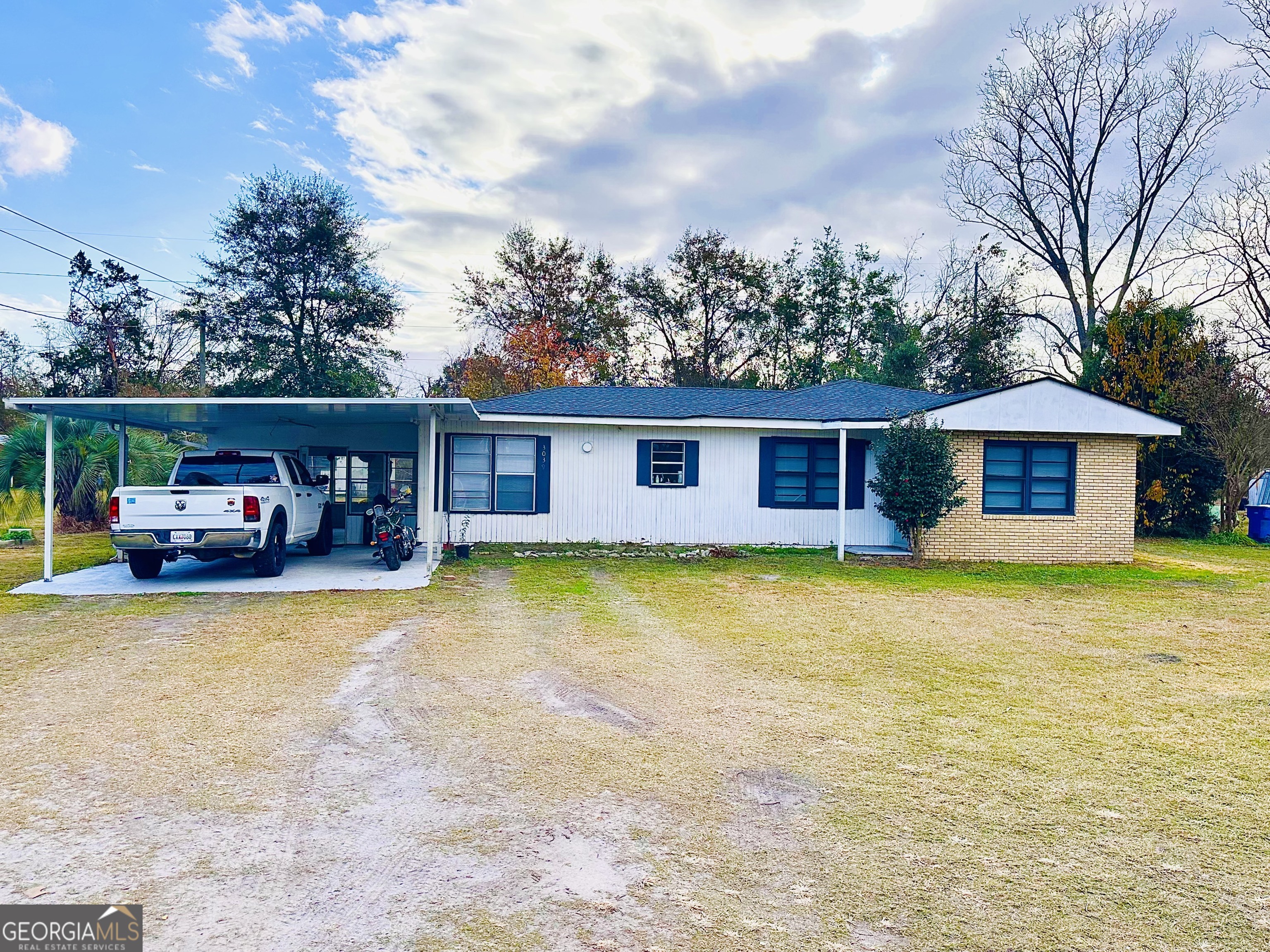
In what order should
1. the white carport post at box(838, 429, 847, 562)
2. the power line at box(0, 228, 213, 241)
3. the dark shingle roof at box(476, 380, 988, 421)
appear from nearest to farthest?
the white carport post at box(838, 429, 847, 562)
the dark shingle roof at box(476, 380, 988, 421)
the power line at box(0, 228, 213, 241)

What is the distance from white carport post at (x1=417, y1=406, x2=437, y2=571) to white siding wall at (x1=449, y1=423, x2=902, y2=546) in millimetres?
531

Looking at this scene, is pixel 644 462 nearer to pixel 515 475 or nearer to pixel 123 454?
pixel 515 475

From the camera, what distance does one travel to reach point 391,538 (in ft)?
40.6

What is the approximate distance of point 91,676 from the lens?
6234mm

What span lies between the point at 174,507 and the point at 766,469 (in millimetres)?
9905

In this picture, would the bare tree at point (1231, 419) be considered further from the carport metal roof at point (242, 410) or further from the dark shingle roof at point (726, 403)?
the carport metal roof at point (242, 410)

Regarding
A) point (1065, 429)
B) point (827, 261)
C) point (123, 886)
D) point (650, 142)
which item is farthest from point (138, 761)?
point (827, 261)

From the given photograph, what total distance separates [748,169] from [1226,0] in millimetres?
14018

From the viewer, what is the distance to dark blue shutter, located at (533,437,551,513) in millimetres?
15086

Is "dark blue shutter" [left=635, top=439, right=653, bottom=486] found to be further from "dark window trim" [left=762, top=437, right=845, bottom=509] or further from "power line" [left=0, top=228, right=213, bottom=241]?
"power line" [left=0, top=228, right=213, bottom=241]

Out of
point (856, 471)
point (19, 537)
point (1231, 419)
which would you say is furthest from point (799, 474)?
point (19, 537)

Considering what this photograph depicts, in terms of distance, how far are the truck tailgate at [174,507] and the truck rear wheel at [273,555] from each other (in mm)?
956

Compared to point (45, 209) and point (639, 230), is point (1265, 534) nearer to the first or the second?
point (639, 230)

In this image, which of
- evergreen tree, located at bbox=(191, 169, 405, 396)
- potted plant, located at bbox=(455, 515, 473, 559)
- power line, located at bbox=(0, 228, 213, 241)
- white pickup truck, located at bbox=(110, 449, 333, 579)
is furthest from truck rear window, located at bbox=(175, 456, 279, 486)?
power line, located at bbox=(0, 228, 213, 241)
